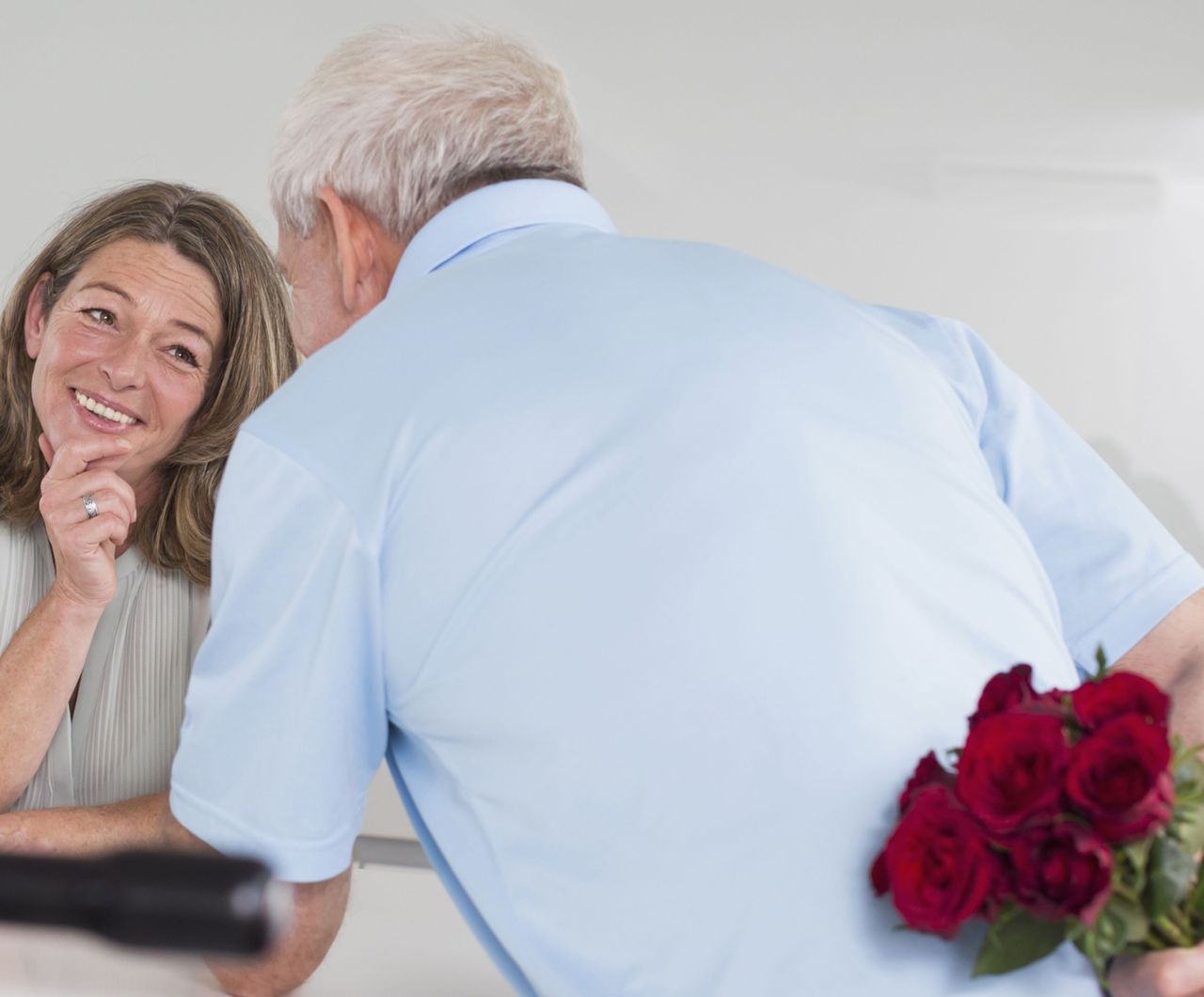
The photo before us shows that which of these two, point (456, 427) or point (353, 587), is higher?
point (456, 427)

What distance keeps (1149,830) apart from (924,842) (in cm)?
12

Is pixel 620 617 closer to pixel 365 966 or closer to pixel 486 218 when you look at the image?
pixel 486 218

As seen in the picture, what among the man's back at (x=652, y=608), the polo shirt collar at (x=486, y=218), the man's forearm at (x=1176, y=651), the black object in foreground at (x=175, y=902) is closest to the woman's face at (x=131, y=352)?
the polo shirt collar at (x=486, y=218)

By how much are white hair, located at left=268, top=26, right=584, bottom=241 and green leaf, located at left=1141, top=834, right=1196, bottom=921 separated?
2.21 ft

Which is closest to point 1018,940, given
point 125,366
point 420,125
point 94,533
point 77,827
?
point 420,125

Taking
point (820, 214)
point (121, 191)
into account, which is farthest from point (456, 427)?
point (820, 214)

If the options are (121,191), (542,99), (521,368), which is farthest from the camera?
(121,191)

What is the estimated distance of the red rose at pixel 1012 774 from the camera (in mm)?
748

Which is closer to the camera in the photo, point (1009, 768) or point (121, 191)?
point (1009, 768)

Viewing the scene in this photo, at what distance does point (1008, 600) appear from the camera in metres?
0.88

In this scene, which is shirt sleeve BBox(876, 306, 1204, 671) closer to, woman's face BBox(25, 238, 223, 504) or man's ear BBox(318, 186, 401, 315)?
man's ear BBox(318, 186, 401, 315)

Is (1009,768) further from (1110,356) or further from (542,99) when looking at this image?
(1110,356)

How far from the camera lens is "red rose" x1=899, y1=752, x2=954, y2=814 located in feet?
2.56

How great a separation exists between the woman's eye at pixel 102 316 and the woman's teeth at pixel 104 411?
110mm
